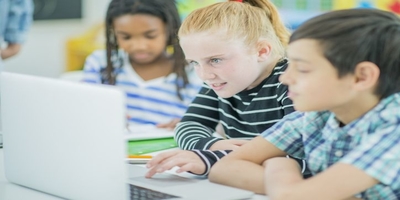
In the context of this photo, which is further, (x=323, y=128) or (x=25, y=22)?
(x=25, y=22)

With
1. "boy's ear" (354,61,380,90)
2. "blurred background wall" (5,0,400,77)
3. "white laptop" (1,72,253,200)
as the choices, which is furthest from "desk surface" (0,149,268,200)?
"blurred background wall" (5,0,400,77)

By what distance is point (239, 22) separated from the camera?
5.51ft

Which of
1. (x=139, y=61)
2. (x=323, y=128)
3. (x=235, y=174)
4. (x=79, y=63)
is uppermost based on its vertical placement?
(x=323, y=128)

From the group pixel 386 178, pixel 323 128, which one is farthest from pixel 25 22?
pixel 386 178

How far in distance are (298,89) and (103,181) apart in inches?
13.5

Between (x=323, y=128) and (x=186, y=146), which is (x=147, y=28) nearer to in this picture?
(x=186, y=146)

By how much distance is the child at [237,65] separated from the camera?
1638 mm

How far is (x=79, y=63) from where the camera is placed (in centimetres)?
455

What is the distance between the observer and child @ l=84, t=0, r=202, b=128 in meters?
2.61

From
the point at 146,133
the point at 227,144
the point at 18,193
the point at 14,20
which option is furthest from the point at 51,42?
the point at 18,193

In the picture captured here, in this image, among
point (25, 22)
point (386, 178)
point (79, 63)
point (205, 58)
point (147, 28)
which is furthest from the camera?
point (79, 63)

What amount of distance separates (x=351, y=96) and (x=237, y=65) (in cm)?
49

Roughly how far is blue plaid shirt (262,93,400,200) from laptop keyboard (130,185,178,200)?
0.77ft

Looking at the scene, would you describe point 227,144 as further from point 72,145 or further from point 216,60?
point 72,145
